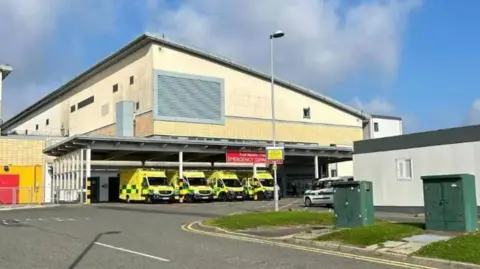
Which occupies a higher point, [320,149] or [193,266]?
[320,149]

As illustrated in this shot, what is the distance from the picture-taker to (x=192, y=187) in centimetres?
4450

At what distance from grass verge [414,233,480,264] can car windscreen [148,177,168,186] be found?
32696 mm

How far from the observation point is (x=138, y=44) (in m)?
57.2

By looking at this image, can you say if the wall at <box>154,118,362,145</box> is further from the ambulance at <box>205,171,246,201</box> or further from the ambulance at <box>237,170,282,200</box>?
the ambulance at <box>237,170,282,200</box>

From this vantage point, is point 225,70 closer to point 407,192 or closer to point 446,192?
point 407,192

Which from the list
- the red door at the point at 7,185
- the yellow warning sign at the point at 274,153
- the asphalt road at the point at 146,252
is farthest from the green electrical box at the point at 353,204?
the red door at the point at 7,185

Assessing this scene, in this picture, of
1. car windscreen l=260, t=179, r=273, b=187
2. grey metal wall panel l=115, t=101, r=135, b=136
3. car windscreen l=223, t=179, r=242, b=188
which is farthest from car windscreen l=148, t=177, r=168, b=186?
grey metal wall panel l=115, t=101, r=135, b=136

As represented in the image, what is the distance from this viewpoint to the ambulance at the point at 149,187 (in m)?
42.0

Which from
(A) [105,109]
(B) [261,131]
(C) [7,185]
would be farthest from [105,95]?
(B) [261,131]

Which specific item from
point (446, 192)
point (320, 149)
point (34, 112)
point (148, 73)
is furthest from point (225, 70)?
point (446, 192)

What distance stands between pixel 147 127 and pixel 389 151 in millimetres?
31727

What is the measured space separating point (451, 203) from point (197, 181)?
32598 millimetres

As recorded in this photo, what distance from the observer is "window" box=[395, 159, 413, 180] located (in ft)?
91.8

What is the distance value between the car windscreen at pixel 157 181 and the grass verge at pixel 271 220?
76.3ft
